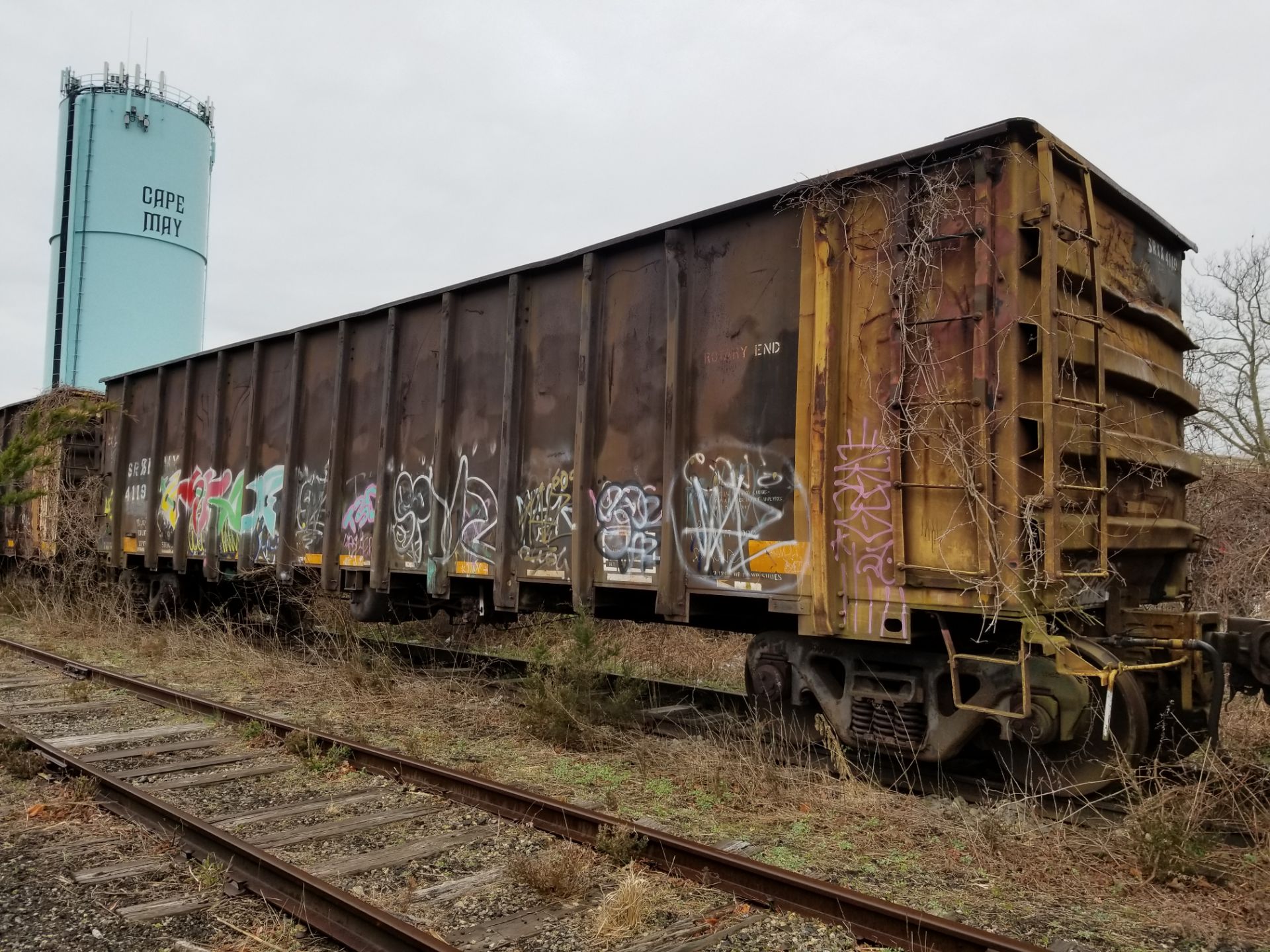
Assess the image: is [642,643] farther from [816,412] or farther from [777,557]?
[816,412]

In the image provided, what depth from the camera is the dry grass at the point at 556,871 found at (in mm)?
4023

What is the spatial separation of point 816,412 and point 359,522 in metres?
5.46

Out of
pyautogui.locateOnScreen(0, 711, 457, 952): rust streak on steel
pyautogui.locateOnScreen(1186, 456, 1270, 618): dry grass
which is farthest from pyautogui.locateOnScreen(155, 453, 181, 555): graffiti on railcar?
pyautogui.locateOnScreen(1186, 456, 1270, 618): dry grass

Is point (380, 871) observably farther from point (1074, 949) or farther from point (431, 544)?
point (431, 544)

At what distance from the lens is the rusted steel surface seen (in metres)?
5.08

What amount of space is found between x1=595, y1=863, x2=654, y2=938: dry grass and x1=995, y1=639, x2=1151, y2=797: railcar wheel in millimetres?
2435

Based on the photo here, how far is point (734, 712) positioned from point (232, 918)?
4.54 meters

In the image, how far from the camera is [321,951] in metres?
3.60

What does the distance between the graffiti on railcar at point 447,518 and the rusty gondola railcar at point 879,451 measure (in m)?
0.04

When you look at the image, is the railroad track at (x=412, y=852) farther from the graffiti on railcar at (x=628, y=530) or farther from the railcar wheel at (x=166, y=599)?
the railcar wheel at (x=166, y=599)

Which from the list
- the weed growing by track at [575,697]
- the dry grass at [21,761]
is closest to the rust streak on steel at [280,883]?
the dry grass at [21,761]

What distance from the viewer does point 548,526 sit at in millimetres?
7422

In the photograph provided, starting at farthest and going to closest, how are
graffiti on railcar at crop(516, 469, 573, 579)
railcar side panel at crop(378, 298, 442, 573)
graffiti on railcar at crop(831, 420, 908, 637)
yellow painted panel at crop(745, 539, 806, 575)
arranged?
railcar side panel at crop(378, 298, 442, 573), graffiti on railcar at crop(516, 469, 573, 579), yellow painted panel at crop(745, 539, 806, 575), graffiti on railcar at crop(831, 420, 908, 637)

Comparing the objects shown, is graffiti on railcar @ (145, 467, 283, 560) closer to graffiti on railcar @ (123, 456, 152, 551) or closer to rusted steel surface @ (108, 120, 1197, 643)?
graffiti on railcar @ (123, 456, 152, 551)
